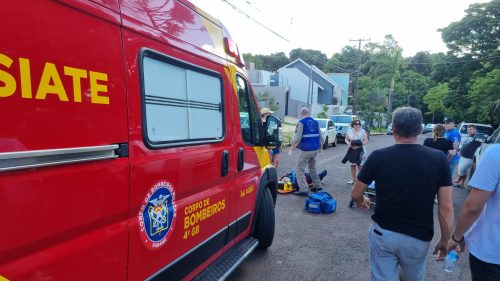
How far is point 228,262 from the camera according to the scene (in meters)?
3.39

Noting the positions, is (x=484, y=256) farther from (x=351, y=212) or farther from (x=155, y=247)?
(x=351, y=212)

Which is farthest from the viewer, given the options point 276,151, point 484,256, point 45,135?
point 276,151

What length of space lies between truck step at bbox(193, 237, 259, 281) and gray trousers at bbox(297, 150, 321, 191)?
3483 millimetres

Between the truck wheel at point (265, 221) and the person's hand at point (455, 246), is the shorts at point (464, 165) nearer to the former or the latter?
the truck wheel at point (265, 221)

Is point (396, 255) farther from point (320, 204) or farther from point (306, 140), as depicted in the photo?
point (306, 140)

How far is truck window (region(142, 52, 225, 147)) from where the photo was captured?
7.57ft

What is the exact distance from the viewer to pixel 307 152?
23.9 ft

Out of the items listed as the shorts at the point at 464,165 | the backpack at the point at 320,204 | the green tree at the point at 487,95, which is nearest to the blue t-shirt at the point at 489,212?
the backpack at the point at 320,204

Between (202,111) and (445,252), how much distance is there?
7.03 feet

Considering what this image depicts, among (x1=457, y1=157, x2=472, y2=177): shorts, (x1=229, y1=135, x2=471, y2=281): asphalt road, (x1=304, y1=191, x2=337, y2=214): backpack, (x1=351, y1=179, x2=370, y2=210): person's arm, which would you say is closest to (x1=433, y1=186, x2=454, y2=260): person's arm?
(x1=351, y1=179, x2=370, y2=210): person's arm

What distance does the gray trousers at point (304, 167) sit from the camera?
24.0 feet

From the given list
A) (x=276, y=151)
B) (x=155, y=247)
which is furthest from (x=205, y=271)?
(x=276, y=151)

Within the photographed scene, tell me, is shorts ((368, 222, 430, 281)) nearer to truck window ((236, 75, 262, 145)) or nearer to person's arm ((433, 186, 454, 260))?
person's arm ((433, 186, 454, 260))

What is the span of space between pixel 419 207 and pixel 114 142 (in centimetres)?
204
